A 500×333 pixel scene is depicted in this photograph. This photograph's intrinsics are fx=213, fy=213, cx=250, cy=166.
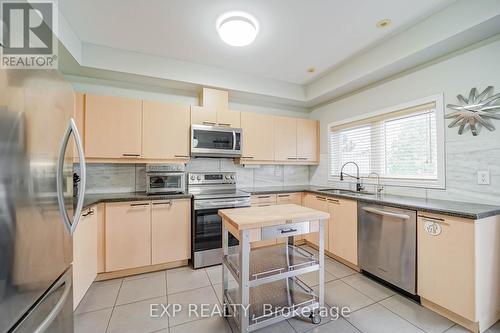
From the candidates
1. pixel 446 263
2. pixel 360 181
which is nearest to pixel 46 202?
pixel 446 263

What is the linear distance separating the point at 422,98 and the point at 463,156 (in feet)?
2.40

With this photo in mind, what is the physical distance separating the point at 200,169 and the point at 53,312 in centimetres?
233

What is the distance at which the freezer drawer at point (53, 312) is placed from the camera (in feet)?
2.75

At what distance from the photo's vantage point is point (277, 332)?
1.61m

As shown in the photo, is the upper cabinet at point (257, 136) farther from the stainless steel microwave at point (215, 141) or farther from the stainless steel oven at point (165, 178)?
the stainless steel oven at point (165, 178)

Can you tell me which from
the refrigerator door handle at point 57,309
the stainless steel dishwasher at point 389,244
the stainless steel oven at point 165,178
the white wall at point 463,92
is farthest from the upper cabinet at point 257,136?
the refrigerator door handle at point 57,309

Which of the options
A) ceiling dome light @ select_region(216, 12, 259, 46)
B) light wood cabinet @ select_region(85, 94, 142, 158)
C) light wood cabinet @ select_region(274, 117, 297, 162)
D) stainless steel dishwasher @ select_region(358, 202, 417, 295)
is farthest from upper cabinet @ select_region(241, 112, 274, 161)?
stainless steel dishwasher @ select_region(358, 202, 417, 295)

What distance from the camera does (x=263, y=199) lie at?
3129 mm

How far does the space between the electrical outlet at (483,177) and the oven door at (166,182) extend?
10.0 ft

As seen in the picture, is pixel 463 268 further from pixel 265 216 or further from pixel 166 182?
pixel 166 182

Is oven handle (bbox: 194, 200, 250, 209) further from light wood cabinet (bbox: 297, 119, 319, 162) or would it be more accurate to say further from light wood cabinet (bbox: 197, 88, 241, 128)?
light wood cabinet (bbox: 297, 119, 319, 162)

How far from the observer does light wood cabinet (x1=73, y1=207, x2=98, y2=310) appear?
5.87 ft

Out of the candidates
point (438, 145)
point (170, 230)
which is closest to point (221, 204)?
point (170, 230)

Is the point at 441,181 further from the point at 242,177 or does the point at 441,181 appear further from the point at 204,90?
the point at 204,90
